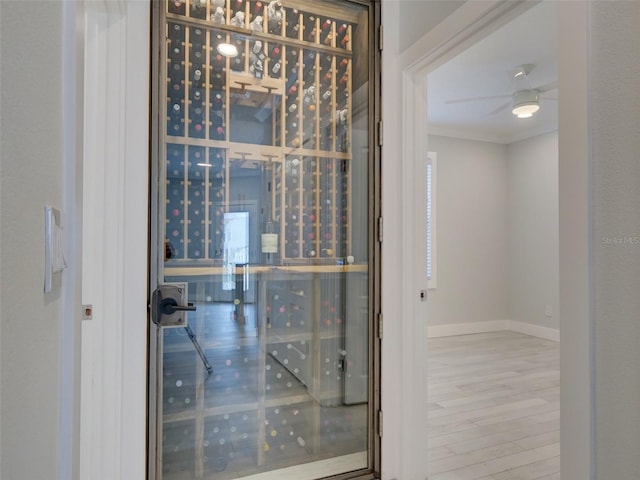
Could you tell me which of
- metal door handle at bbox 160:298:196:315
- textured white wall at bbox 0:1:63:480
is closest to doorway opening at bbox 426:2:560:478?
metal door handle at bbox 160:298:196:315

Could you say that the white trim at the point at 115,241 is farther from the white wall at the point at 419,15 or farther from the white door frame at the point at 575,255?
the white door frame at the point at 575,255

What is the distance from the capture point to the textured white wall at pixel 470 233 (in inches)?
194

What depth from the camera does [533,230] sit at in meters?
4.91

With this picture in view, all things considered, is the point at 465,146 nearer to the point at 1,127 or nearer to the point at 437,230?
the point at 437,230

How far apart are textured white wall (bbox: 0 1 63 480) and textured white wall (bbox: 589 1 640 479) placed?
1.32 m

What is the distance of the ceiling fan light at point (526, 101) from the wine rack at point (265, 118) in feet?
7.37

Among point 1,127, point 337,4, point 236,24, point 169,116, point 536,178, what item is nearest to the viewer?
point 1,127

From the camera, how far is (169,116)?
1.58 meters

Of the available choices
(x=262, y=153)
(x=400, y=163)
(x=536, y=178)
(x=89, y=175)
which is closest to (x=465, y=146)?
(x=536, y=178)

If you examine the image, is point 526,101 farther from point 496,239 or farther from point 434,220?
point 496,239

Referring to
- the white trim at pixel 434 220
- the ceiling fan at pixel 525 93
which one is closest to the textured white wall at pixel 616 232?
the ceiling fan at pixel 525 93

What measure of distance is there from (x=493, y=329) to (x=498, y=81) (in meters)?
3.41

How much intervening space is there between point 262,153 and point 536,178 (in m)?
4.53

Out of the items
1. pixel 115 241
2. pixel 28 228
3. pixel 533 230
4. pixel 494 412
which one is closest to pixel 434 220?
pixel 533 230
